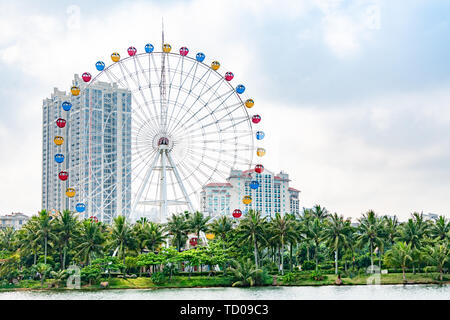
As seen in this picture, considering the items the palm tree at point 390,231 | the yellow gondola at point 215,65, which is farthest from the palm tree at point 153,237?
the palm tree at point 390,231

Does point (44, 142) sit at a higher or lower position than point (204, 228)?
higher

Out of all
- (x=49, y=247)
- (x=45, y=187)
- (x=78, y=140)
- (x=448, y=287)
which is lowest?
(x=448, y=287)

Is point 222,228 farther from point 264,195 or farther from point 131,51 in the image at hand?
point 264,195

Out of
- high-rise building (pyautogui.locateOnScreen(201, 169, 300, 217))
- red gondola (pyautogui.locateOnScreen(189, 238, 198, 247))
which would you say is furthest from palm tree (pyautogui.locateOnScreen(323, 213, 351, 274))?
high-rise building (pyautogui.locateOnScreen(201, 169, 300, 217))

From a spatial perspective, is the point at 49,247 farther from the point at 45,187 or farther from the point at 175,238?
the point at 45,187

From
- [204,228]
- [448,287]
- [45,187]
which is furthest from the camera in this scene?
[45,187]

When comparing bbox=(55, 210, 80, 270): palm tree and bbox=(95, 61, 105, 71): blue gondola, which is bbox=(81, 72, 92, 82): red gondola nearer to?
bbox=(95, 61, 105, 71): blue gondola

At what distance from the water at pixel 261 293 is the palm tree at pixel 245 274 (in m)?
2.42

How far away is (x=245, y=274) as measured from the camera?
5444 cm

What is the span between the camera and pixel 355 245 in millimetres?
59281

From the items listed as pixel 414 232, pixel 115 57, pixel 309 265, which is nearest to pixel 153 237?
pixel 309 265
